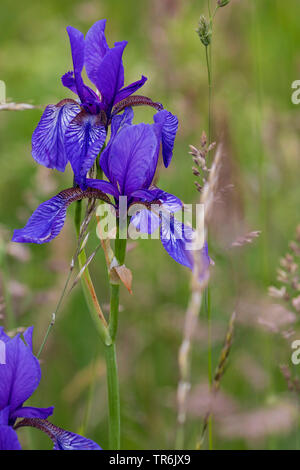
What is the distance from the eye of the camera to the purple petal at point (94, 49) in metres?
1.34

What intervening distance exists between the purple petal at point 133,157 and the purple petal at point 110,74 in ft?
0.41

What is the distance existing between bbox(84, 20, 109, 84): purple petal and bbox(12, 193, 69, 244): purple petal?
0.96ft

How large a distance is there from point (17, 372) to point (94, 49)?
2.31ft

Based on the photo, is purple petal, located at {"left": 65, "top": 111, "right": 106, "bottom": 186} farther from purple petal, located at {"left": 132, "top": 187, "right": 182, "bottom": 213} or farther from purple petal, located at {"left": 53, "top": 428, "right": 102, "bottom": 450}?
purple petal, located at {"left": 53, "top": 428, "right": 102, "bottom": 450}

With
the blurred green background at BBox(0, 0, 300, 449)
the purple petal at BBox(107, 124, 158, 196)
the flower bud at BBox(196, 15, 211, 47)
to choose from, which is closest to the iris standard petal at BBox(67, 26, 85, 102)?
the purple petal at BBox(107, 124, 158, 196)

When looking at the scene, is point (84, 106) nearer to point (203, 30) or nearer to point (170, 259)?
point (203, 30)

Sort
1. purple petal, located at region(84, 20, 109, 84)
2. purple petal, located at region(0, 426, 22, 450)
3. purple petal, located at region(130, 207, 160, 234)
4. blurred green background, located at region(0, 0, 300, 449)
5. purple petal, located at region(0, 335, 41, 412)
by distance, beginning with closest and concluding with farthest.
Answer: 1. purple petal, located at region(0, 426, 22, 450)
2. purple petal, located at region(0, 335, 41, 412)
3. purple petal, located at region(130, 207, 160, 234)
4. purple petal, located at region(84, 20, 109, 84)
5. blurred green background, located at region(0, 0, 300, 449)

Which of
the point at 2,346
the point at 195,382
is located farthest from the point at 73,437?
the point at 195,382

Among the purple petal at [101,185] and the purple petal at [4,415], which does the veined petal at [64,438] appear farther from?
the purple petal at [101,185]

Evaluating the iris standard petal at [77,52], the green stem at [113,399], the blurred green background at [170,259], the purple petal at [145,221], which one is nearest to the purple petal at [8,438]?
the green stem at [113,399]

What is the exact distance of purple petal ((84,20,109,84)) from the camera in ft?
4.41

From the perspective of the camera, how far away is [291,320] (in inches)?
64.3
